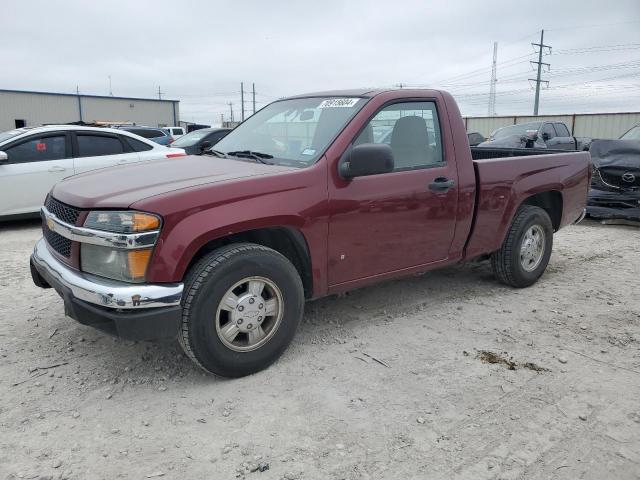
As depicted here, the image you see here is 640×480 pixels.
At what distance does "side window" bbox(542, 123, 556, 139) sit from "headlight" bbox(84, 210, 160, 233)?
15.3 metres

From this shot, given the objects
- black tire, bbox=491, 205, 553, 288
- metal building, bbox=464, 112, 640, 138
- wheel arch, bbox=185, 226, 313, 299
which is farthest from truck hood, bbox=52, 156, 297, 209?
metal building, bbox=464, 112, 640, 138

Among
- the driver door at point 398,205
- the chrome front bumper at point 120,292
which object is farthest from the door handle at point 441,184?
the chrome front bumper at point 120,292

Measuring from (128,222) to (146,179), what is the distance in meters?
0.59

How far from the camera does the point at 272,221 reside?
3.26 meters

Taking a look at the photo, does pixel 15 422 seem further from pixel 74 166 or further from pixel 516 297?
pixel 74 166

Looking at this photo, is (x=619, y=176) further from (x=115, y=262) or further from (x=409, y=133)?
(x=115, y=262)

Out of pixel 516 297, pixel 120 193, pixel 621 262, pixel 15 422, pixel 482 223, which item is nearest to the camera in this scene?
pixel 15 422

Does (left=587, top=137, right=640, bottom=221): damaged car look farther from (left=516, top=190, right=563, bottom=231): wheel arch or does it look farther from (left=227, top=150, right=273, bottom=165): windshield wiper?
(left=227, top=150, right=273, bottom=165): windshield wiper

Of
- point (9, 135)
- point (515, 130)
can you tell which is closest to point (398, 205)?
point (9, 135)

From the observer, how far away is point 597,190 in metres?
8.78

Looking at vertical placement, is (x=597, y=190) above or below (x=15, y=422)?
above

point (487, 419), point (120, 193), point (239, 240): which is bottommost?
point (487, 419)

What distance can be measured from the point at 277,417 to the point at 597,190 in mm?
7854

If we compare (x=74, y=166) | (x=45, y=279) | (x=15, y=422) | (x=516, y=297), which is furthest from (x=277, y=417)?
(x=74, y=166)
